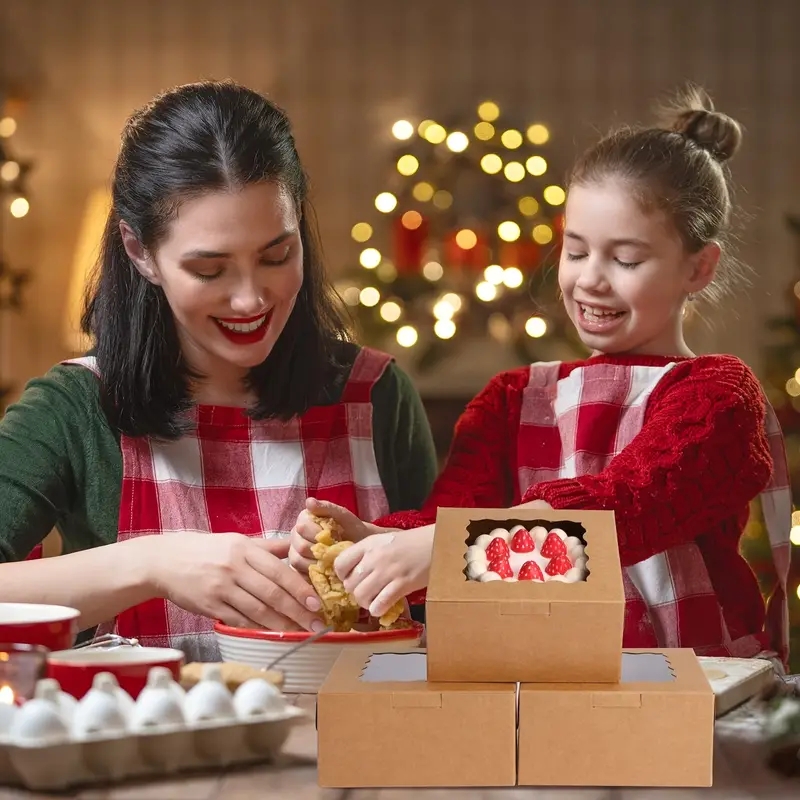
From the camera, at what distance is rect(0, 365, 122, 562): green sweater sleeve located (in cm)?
166

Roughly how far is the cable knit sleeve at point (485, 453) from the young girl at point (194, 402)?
0.47 ft

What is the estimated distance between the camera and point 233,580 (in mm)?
1401

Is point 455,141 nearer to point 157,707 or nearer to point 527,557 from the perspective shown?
point 527,557

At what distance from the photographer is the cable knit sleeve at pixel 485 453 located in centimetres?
176

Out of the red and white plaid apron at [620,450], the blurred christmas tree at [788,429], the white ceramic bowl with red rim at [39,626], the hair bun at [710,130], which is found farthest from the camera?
the blurred christmas tree at [788,429]

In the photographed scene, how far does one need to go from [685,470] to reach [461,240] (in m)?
3.81

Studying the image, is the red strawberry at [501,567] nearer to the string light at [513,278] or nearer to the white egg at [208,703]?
the white egg at [208,703]

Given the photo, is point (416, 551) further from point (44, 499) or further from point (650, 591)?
point (44, 499)

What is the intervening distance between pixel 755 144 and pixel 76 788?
4.88 meters

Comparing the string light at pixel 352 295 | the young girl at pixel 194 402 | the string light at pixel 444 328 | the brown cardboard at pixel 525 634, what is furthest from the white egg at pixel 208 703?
the string light at pixel 444 328

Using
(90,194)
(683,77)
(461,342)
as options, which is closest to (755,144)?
(683,77)

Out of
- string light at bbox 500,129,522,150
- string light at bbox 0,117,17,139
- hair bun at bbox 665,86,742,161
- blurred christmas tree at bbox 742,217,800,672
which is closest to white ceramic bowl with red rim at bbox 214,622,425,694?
hair bun at bbox 665,86,742,161

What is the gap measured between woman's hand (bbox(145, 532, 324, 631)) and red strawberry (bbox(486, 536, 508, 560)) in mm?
360

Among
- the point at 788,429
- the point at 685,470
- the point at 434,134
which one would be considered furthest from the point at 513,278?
the point at 685,470
